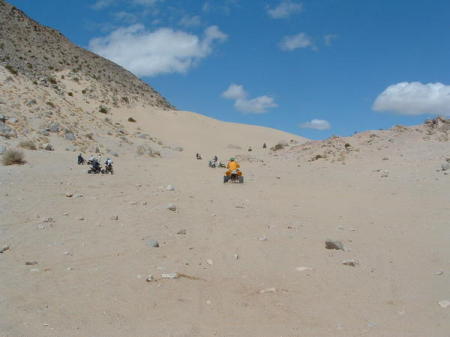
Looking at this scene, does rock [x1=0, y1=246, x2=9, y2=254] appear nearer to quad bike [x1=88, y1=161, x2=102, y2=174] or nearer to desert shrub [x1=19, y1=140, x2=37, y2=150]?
quad bike [x1=88, y1=161, x2=102, y2=174]

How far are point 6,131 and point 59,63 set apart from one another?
26.5 metres

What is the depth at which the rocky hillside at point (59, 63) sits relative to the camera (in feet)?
110

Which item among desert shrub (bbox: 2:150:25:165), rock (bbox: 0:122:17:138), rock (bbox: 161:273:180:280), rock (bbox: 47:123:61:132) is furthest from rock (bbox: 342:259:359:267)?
rock (bbox: 47:123:61:132)

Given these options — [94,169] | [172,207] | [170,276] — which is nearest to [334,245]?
[170,276]

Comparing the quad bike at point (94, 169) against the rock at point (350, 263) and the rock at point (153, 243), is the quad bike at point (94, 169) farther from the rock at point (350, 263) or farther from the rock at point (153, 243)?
the rock at point (350, 263)

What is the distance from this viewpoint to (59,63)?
40875 millimetres

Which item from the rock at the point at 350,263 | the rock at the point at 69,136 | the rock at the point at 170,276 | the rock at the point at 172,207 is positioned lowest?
the rock at the point at 170,276

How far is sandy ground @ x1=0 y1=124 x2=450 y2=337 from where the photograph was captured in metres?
3.93

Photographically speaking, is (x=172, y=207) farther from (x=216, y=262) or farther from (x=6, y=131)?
(x=6, y=131)

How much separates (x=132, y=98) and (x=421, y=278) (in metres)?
41.6

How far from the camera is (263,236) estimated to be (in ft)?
21.6

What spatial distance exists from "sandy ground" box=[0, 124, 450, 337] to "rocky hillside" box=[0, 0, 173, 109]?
80.8ft

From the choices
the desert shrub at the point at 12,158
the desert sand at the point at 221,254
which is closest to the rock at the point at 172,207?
the desert sand at the point at 221,254

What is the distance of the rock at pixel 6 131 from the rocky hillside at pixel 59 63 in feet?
41.5
